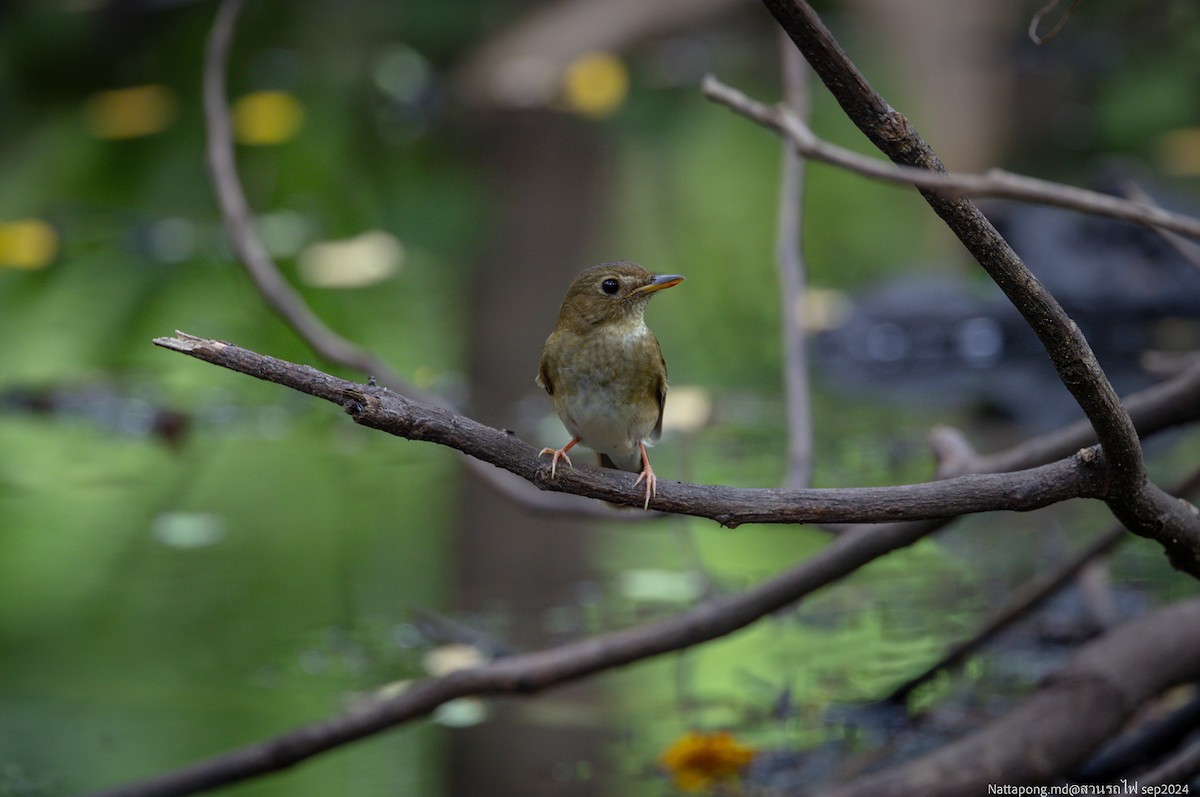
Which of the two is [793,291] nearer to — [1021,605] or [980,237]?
[1021,605]

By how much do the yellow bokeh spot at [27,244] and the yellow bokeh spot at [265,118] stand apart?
1.40 metres

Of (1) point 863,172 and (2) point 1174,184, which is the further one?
(2) point 1174,184

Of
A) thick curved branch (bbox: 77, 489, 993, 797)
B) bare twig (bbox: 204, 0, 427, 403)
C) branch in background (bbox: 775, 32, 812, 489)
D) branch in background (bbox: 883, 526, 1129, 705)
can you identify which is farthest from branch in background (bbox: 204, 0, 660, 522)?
branch in background (bbox: 883, 526, 1129, 705)

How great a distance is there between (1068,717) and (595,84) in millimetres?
6882

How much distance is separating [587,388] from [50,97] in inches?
271

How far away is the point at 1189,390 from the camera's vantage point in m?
2.28

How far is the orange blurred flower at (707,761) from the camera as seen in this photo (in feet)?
9.10

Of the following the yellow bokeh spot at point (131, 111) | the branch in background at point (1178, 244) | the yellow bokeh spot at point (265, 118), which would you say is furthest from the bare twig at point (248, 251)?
the yellow bokeh spot at point (131, 111)

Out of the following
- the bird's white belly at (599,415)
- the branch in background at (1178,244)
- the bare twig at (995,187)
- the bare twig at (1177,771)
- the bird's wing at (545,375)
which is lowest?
the bare twig at (1177,771)

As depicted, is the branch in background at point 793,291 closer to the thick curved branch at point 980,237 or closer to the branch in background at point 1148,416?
the branch in background at point 1148,416

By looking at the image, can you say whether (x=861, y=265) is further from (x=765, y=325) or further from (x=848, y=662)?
(x=848, y=662)

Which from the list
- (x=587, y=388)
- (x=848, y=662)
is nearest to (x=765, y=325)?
(x=848, y=662)

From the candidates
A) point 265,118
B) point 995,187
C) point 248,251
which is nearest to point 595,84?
point 265,118

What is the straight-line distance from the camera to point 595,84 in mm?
8852
